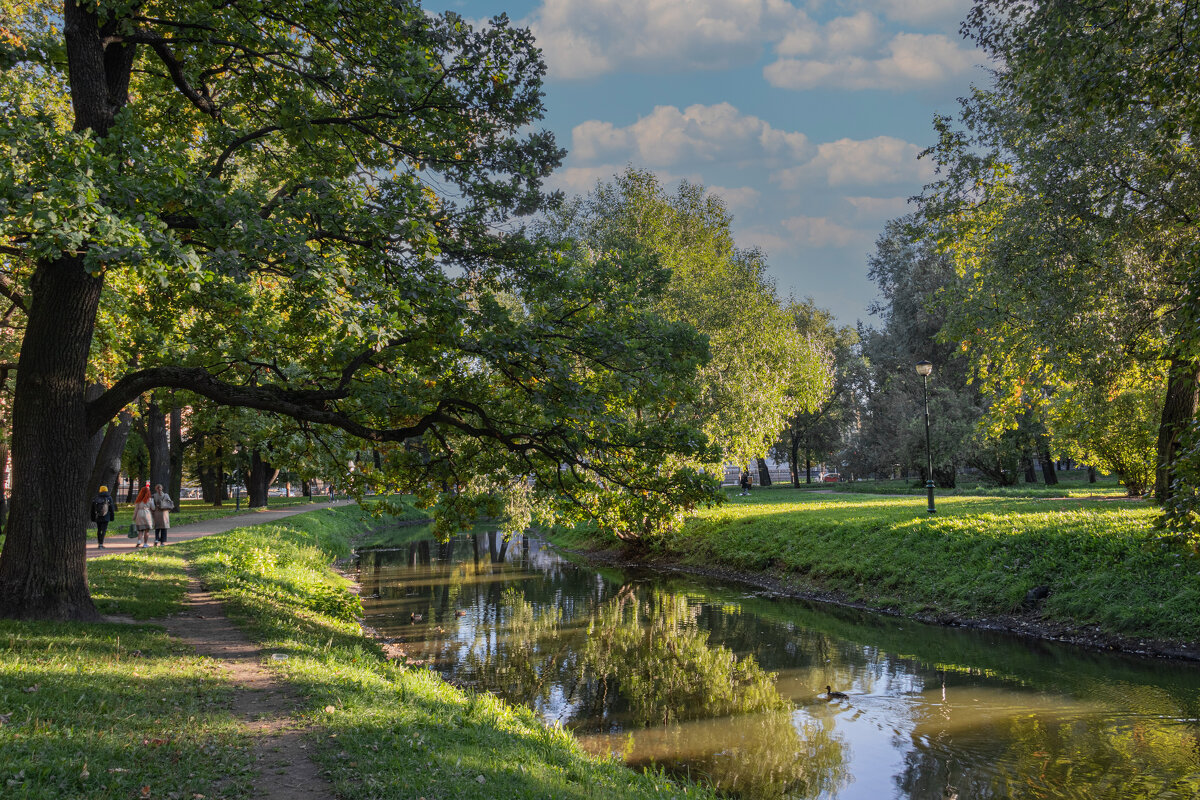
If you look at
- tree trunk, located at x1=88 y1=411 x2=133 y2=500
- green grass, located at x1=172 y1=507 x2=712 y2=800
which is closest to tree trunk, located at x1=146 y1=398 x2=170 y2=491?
tree trunk, located at x1=88 y1=411 x2=133 y2=500

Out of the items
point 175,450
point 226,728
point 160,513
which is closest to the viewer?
point 226,728

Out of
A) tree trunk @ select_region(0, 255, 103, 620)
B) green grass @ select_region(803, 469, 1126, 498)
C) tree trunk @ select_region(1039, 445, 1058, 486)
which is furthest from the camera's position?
tree trunk @ select_region(1039, 445, 1058, 486)

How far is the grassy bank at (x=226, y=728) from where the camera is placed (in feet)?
17.1

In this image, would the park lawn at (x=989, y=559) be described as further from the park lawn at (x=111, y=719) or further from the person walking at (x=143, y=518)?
the person walking at (x=143, y=518)

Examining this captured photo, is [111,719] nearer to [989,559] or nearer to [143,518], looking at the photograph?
[989,559]

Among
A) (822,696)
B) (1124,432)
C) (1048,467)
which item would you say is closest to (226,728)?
(822,696)

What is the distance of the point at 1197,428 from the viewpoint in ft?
24.1

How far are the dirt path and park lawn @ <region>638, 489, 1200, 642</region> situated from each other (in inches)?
349

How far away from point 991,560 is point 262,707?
15137mm

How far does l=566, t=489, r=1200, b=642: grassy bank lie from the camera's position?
13.4 meters

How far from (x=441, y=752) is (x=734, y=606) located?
13517 mm

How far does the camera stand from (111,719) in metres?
6.09

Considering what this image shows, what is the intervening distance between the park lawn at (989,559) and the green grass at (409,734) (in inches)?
270

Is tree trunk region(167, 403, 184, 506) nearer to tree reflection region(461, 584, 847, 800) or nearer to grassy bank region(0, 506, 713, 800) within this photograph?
tree reflection region(461, 584, 847, 800)
